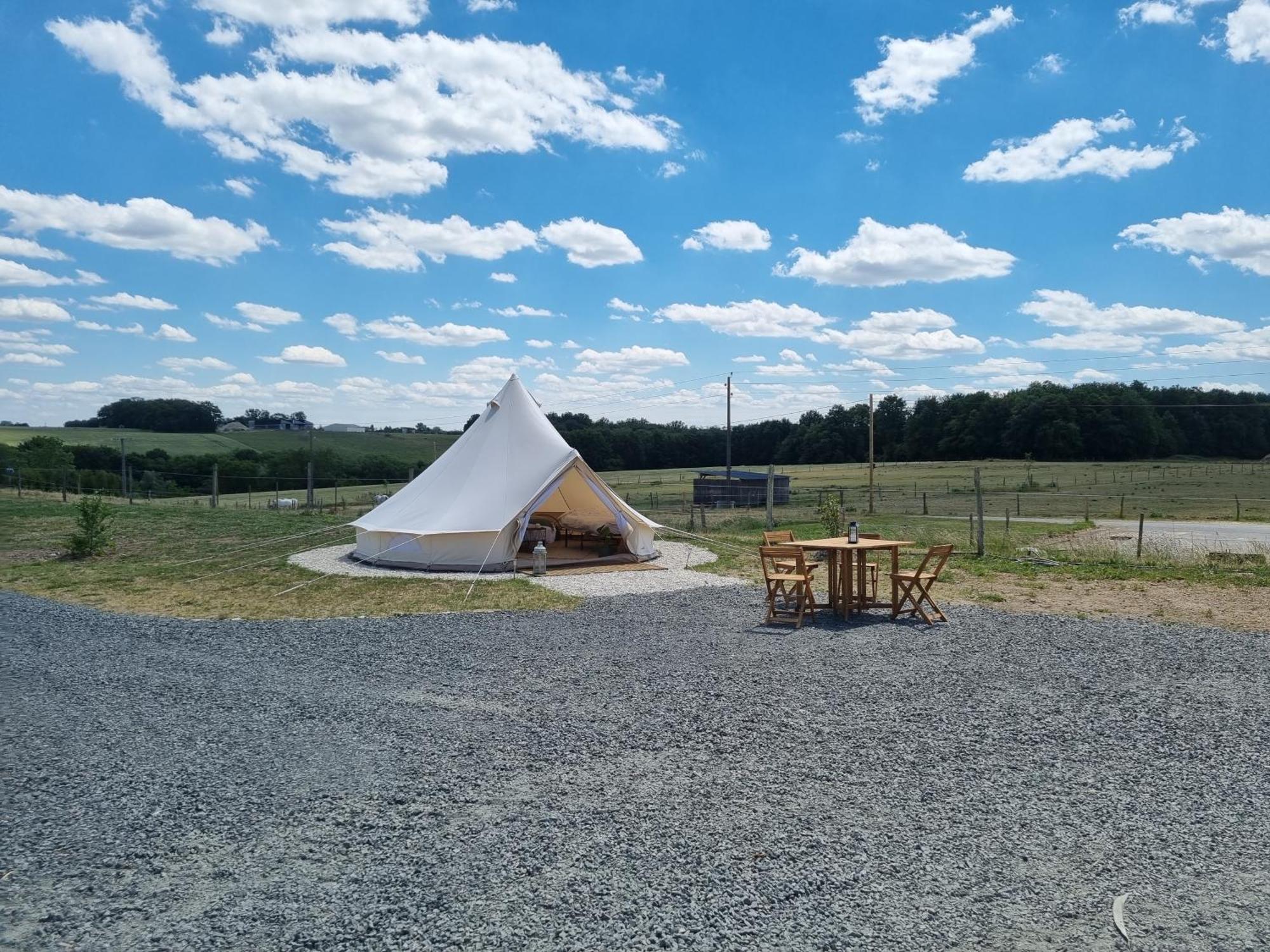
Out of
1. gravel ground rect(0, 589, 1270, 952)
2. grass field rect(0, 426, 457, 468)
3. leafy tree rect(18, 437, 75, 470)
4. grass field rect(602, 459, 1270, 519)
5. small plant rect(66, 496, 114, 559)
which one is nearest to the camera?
gravel ground rect(0, 589, 1270, 952)

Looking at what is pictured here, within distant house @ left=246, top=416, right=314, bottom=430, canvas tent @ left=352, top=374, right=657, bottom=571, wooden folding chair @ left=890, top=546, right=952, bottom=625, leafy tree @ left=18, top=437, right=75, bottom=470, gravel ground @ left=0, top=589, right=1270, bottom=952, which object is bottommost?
gravel ground @ left=0, top=589, right=1270, bottom=952

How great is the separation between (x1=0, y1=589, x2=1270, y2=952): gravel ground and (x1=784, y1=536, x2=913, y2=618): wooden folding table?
1.67 m

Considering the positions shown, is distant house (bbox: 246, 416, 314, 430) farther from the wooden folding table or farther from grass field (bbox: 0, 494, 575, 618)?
the wooden folding table

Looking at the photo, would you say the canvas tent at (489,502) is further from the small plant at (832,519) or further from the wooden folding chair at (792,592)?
the wooden folding chair at (792,592)

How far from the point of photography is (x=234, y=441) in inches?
2058

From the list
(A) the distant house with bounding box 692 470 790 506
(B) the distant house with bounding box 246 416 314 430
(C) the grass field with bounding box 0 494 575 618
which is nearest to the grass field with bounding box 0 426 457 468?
(B) the distant house with bounding box 246 416 314 430

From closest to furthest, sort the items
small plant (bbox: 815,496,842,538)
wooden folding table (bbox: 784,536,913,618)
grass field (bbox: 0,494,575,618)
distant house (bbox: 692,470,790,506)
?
wooden folding table (bbox: 784,536,913,618) < grass field (bbox: 0,494,575,618) < small plant (bbox: 815,496,842,538) < distant house (bbox: 692,470,790,506)

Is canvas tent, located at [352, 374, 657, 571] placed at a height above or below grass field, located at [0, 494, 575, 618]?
above

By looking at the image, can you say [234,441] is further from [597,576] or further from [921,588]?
[921,588]

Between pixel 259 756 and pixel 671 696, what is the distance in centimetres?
244

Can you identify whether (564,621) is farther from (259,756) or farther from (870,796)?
(870,796)

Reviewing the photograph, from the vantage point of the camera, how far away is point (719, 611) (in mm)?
9055

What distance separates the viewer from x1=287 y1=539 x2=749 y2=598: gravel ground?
10.7m

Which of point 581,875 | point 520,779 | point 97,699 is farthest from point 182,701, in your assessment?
point 581,875
